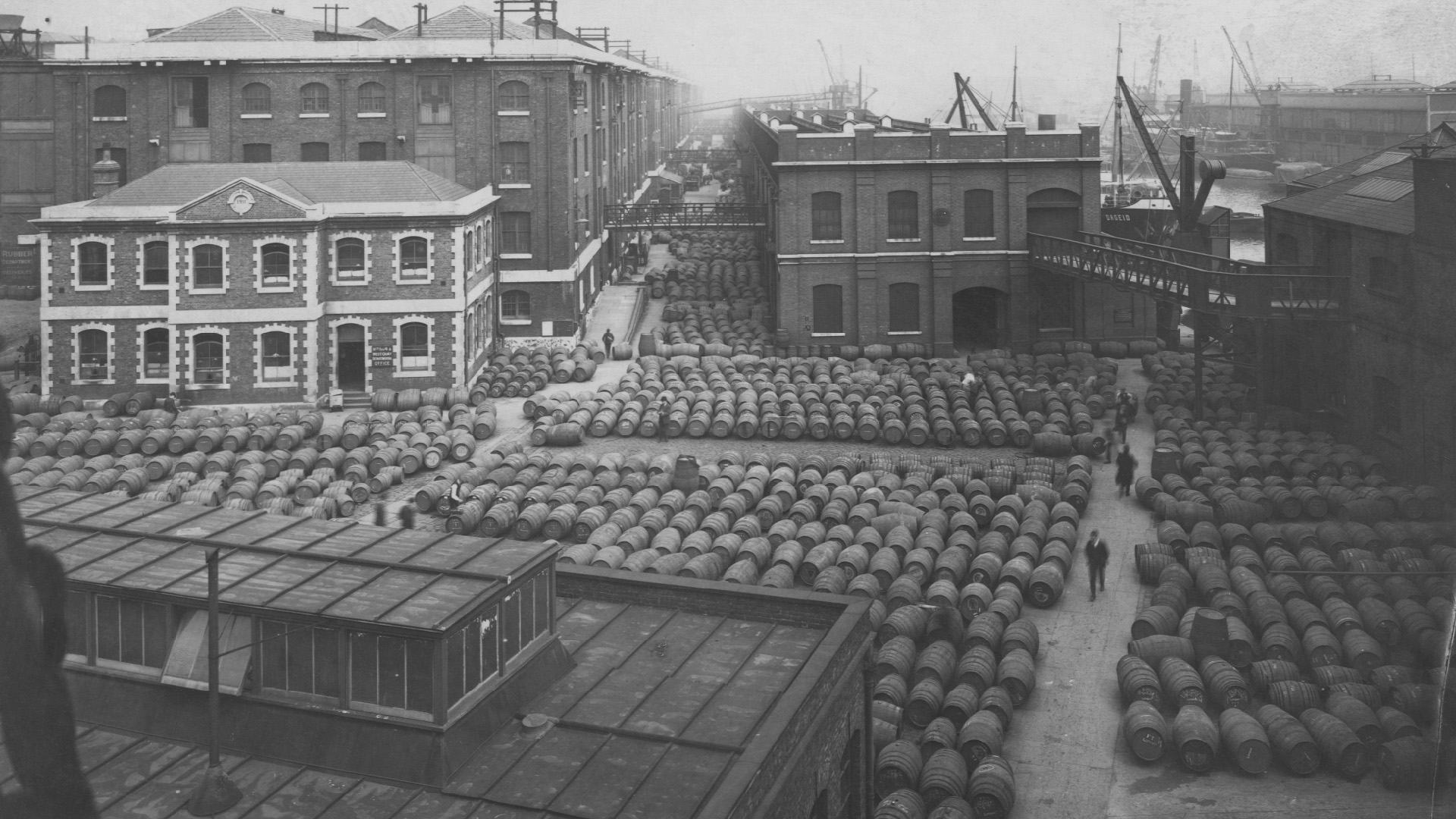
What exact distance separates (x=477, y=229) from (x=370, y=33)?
933 inches

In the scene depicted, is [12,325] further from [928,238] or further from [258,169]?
[928,238]

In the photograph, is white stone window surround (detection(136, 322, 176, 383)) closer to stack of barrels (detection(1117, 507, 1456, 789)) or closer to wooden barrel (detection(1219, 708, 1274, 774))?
stack of barrels (detection(1117, 507, 1456, 789))

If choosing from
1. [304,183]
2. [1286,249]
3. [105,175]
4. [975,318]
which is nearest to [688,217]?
[975,318]

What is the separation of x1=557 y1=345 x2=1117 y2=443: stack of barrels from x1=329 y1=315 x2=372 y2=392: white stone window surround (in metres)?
7.70

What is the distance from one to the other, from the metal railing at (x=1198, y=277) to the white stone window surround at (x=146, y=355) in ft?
101

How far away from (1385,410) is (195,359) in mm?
33743

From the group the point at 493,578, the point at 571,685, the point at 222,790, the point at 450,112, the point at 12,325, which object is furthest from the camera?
the point at 450,112

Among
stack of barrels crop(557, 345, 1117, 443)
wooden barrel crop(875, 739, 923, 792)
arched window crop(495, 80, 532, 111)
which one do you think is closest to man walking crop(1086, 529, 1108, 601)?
wooden barrel crop(875, 739, 923, 792)

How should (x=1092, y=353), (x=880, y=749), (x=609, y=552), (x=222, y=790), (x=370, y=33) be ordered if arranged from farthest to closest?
(x=370, y=33)
(x=1092, y=353)
(x=609, y=552)
(x=880, y=749)
(x=222, y=790)

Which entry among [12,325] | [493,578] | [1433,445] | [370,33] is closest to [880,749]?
[493,578]

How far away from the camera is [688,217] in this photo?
63.0 m

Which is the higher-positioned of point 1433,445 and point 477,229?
point 477,229

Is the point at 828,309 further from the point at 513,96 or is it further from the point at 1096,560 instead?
the point at 1096,560

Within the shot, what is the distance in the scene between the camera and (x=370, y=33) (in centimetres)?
6372
